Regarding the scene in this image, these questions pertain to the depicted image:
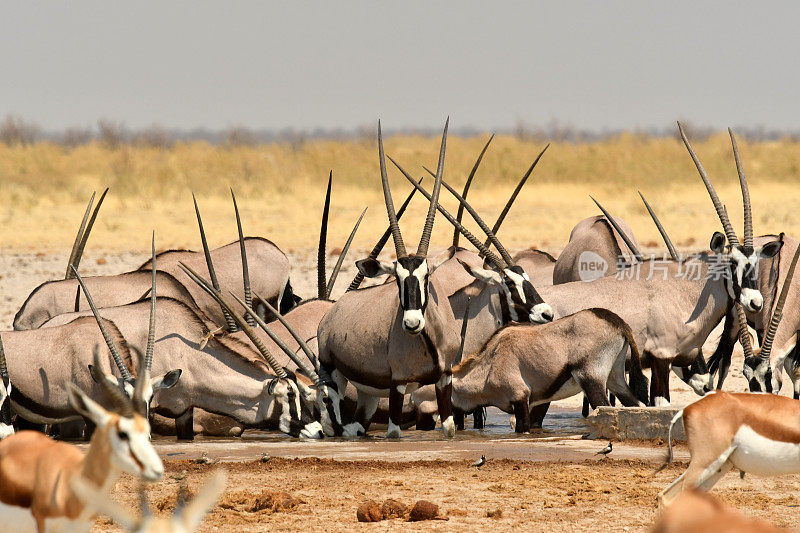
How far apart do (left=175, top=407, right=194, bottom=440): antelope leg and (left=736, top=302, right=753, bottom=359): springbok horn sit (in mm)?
4021

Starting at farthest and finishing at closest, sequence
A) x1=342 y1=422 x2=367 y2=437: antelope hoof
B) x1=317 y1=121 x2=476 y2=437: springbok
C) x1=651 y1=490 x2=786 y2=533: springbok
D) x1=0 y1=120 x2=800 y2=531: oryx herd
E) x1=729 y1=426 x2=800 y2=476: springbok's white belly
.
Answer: x1=342 y1=422 x2=367 y2=437: antelope hoof → x1=0 y1=120 x2=800 y2=531: oryx herd → x1=317 y1=121 x2=476 y2=437: springbok → x1=729 y1=426 x2=800 y2=476: springbok's white belly → x1=651 y1=490 x2=786 y2=533: springbok

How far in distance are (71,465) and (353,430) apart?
Answer: 4.80 metres

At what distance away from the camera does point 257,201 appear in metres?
26.3

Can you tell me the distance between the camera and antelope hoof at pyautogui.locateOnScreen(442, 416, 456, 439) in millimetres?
8438

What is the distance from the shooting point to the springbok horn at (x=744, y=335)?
8562 mm

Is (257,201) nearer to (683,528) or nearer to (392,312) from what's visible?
(392,312)

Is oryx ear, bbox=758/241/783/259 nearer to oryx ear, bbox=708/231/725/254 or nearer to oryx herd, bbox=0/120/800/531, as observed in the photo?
oryx herd, bbox=0/120/800/531

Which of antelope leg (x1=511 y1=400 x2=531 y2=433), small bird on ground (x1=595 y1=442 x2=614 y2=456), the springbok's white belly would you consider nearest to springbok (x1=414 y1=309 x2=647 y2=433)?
antelope leg (x1=511 y1=400 x2=531 y2=433)

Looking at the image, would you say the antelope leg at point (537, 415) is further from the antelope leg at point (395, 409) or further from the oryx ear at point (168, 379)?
the oryx ear at point (168, 379)

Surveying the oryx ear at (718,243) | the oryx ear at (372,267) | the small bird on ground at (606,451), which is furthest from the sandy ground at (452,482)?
the oryx ear at (718,243)

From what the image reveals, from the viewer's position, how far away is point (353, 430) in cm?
873

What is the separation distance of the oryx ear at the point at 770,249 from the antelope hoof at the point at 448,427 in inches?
108

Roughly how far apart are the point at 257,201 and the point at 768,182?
12.9 metres

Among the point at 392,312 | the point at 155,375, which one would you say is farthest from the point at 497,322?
the point at 155,375
